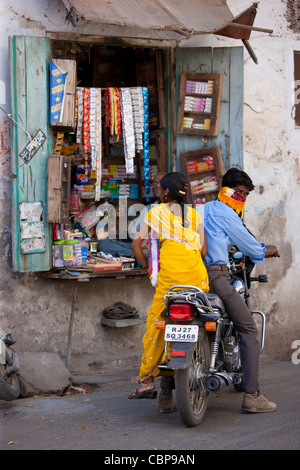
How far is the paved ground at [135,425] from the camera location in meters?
4.47

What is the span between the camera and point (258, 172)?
27.4 ft

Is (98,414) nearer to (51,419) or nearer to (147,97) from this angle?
(51,419)

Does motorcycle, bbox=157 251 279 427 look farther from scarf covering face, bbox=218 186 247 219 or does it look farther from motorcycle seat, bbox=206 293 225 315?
scarf covering face, bbox=218 186 247 219

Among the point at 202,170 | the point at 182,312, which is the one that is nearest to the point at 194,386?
the point at 182,312

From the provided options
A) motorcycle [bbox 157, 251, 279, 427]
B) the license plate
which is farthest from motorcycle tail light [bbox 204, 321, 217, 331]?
the license plate

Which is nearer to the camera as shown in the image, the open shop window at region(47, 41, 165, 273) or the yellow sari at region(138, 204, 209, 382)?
the yellow sari at region(138, 204, 209, 382)

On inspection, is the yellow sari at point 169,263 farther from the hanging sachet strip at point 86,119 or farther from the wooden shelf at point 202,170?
the wooden shelf at point 202,170

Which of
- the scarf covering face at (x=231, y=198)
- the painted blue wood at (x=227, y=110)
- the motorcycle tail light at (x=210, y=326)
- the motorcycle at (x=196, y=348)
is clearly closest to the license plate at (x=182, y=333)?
the motorcycle at (x=196, y=348)

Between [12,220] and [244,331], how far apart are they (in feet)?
8.54

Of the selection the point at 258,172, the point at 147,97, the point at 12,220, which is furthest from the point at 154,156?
the point at 12,220

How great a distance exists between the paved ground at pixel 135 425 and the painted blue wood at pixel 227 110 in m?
2.72

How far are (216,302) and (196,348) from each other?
0.36 m

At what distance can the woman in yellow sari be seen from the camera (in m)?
5.06
